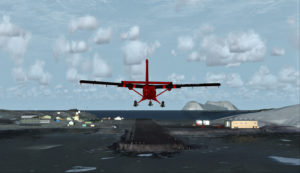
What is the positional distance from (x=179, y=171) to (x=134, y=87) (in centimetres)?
3563

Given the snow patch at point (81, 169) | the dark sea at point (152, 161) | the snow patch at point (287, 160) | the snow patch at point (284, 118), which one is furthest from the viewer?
the snow patch at point (284, 118)

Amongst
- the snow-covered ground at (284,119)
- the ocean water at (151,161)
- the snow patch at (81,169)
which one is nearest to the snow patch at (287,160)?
the ocean water at (151,161)

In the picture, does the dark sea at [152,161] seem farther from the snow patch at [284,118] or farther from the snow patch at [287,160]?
the snow patch at [284,118]

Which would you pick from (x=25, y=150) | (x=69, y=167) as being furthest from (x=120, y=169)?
(x=25, y=150)

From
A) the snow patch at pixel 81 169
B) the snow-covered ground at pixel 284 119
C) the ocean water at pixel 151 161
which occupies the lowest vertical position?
the snow patch at pixel 81 169

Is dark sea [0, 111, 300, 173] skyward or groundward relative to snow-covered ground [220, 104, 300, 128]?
groundward

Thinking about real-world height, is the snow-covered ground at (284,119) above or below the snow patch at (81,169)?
above

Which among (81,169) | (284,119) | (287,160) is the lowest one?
(81,169)

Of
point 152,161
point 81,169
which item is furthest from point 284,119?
point 81,169

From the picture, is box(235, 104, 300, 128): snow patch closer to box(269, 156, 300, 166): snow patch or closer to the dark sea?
the dark sea

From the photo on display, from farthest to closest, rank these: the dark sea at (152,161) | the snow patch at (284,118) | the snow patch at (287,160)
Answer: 1. the snow patch at (284,118)
2. the snow patch at (287,160)
3. the dark sea at (152,161)

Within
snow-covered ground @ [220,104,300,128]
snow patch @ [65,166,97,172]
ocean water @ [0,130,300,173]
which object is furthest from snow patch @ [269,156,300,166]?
snow-covered ground @ [220,104,300,128]

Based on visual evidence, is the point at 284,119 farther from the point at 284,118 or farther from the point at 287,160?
the point at 287,160

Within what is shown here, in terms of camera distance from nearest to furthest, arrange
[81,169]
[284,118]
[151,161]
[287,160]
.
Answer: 1. [81,169]
2. [151,161]
3. [287,160]
4. [284,118]
